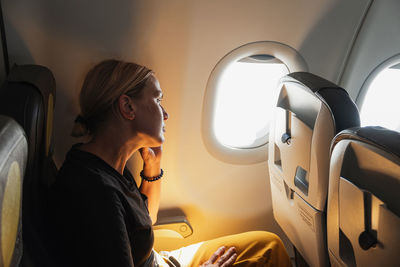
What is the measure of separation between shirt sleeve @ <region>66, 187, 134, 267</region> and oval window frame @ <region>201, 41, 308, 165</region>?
0.89m

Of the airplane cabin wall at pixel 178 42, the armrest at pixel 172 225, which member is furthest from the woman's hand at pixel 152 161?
the armrest at pixel 172 225

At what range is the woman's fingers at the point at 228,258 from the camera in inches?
70.0

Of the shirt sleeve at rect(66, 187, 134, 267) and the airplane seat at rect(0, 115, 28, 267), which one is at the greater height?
the airplane seat at rect(0, 115, 28, 267)

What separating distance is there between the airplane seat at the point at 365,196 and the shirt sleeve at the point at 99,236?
701 millimetres

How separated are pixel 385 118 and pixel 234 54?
1251mm

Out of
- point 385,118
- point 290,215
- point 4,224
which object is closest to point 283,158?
point 290,215

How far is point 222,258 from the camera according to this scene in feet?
5.96

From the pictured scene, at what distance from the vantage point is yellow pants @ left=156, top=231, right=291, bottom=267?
179cm

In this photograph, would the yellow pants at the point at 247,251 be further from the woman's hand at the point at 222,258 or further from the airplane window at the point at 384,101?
the airplane window at the point at 384,101

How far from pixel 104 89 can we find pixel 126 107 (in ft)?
0.35

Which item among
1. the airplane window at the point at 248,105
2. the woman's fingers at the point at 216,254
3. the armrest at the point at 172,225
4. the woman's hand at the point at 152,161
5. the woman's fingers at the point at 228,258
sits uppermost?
the airplane window at the point at 248,105

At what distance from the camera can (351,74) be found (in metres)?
2.07

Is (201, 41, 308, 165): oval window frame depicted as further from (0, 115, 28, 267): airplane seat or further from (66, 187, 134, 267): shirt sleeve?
(0, 115, 28, 267): airplane seat

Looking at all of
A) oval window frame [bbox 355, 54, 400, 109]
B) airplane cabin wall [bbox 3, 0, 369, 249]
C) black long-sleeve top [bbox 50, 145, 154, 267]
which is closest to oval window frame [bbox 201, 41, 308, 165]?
airplane cabin wall [bbox 3, 0, 369, 249]
